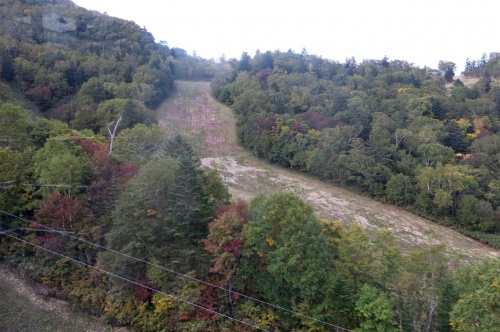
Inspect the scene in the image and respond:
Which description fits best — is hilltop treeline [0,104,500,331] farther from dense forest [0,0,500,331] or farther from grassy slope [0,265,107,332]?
grassy slope [0,265,107,332]

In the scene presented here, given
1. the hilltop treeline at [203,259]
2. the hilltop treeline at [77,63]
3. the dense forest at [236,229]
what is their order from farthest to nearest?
1. the hilltop treeline at [77,63]
2. the dense forest at [236,229]
3. the hilltop treeline at [203,259]

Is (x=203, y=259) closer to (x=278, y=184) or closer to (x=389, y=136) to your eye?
(x=278, y=184)

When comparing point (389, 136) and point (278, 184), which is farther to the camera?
point (389, 136)

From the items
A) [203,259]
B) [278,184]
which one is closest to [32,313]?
[203,259]

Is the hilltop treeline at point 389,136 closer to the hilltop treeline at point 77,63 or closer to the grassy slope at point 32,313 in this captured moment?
the hilltop treeline at point 77,63

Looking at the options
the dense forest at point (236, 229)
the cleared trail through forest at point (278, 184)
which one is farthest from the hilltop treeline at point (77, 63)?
the cleared trail through forest at point (278, 184)

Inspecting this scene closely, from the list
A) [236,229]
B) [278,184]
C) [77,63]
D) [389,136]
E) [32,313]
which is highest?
[77,63]

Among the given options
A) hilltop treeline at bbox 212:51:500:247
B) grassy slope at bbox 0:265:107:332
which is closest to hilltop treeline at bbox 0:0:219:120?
A: hilltop treeline at bbox 212:51:500:247
